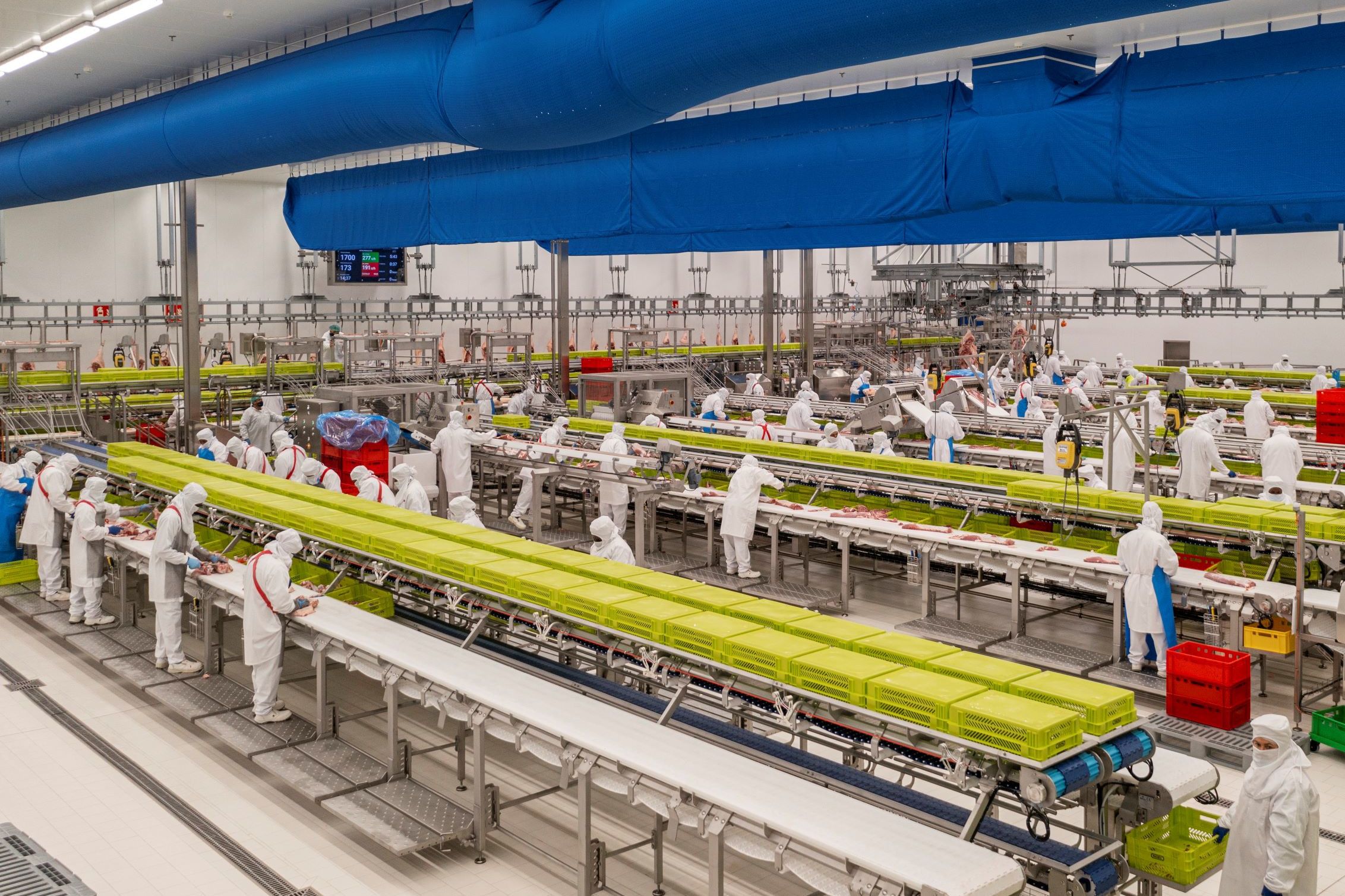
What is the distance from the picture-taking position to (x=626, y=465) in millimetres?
11148

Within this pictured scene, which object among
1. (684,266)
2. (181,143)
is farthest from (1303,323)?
(181,143)

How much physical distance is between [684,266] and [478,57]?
22359 mm

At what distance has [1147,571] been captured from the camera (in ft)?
24.1

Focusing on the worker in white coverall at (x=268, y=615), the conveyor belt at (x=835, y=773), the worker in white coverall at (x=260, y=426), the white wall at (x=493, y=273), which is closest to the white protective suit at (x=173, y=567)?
the worker in white coverall at (x=268, y=615)

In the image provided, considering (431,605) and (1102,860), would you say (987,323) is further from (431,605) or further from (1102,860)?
(1102,860)

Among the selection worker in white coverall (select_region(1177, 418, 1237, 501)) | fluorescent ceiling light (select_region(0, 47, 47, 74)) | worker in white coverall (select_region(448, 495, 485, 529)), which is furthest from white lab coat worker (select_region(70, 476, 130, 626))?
worker in white coverall (select_region(1177, 418, 1237, 501))

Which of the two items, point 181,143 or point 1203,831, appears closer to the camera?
point 1203,831

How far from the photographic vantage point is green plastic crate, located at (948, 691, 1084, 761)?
3.81 metres

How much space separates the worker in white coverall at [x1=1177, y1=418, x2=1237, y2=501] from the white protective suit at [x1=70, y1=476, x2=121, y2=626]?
988 centimetres

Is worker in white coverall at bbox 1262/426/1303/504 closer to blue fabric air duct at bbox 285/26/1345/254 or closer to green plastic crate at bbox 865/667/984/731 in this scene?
blue fabric air duct at bbox 285/26/1345/254

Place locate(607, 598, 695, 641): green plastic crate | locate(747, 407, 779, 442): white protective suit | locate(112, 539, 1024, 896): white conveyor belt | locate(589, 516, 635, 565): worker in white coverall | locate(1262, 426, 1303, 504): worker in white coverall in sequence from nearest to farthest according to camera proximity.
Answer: locate(112, 539, 1024, 896): white conveyor belt → locate(607, 598, 695, 641): green plastic crate → locate(589, 516, 635, 565): worker in white coverall → locate(1262, 426, 1303, 504): worker in white coverall → locate(747, 407, 779, 442): white protective suit

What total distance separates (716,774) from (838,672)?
620 millimetres

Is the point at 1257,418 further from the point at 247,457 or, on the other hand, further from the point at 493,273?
the point at 493,273

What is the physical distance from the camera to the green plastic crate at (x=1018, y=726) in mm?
3812
